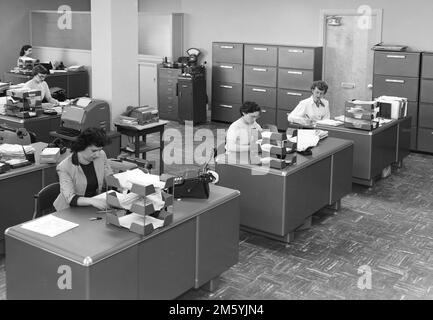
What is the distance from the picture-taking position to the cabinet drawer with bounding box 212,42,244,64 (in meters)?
10.9

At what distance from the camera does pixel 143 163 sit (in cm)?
483

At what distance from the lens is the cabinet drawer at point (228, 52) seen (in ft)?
35.7

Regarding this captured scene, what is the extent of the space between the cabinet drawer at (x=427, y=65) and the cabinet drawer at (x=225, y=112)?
359 cm

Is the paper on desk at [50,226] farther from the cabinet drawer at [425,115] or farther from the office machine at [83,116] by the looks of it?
the cabinet drawer at [425,115]

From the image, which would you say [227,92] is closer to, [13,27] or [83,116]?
[83,116]

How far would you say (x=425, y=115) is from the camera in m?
9.19

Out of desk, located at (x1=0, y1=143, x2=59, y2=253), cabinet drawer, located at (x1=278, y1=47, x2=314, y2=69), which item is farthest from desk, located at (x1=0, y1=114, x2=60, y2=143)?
cabinet drawer, located at (x1=278, y1=47, x2=314, y2=69)

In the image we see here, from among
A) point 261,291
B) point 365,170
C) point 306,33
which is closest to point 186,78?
point 306,33

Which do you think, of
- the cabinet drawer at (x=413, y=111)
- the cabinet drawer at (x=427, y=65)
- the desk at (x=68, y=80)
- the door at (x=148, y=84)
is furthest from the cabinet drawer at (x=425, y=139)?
the desk at (x=68, y=80)

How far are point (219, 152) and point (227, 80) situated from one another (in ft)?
14.6

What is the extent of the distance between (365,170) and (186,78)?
15.8 ft

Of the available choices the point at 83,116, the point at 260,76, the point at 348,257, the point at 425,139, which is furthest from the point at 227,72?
the point at 348,257

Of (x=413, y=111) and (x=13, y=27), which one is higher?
(x=13, y=27)
